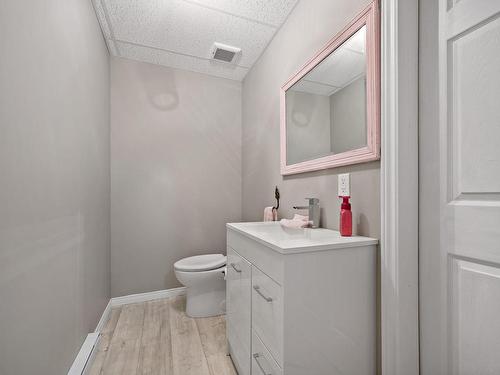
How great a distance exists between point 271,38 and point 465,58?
152cm

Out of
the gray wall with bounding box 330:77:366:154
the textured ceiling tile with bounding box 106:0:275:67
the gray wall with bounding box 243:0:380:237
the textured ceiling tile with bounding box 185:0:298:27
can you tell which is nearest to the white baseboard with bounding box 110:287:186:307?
the gray wall with bounding box 243:0:380:237

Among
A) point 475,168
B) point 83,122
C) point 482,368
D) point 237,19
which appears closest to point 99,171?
point 83,122

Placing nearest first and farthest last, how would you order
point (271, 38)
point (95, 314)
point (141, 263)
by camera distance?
point (95, 314) < point (271, 38) < point (141, 263)

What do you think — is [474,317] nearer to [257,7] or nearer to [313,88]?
[313,88]

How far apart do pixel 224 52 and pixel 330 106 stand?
4.34 ft

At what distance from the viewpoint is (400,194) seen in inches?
35.8

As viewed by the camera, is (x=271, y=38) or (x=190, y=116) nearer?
(x=271, y=38)

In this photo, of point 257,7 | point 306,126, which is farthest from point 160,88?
point 306,126

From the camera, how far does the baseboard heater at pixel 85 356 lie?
4.12ft

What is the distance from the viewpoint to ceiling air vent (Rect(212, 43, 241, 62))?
208 centimetres

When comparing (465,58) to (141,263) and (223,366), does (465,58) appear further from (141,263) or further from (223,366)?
(141,263)

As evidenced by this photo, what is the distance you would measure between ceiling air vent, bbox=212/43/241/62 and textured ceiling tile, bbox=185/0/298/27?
1.22ft

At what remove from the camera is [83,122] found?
1445 mm

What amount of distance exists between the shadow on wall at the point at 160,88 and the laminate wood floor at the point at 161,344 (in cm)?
191
